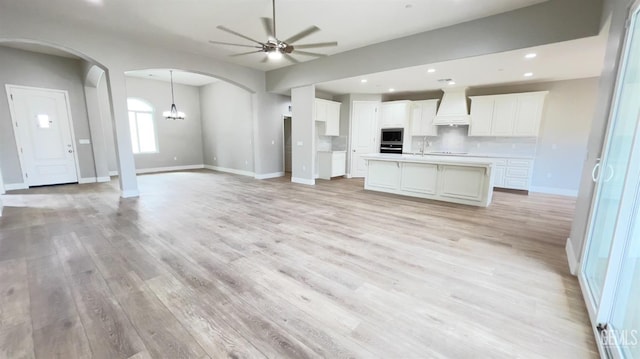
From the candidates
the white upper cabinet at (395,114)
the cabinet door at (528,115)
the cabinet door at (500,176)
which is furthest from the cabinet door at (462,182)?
the white upper cabinet at (395,114)

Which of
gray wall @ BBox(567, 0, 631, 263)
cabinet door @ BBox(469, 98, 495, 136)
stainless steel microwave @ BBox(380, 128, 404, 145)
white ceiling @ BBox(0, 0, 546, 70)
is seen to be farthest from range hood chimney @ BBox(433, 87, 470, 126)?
gray wall @ BBox(567, 0, 631, 263)

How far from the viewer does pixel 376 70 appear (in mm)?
5301

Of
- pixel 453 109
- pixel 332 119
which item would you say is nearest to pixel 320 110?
pixel 332 119

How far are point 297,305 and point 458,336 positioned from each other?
114 cm

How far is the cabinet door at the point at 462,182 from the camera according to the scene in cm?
477

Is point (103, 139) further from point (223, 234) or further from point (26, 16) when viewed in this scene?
point (223, 234)

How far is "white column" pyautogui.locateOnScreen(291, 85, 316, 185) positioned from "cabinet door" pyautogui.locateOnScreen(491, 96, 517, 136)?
4.85 metres

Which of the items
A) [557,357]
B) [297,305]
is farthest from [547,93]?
[297,305]

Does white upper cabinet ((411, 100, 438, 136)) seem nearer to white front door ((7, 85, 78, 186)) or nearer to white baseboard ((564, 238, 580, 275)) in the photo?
white baseboard ((564, 238, 580, 275))

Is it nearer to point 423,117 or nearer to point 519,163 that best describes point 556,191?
point 519,163

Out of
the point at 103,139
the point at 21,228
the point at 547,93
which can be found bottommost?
the point at 21,228

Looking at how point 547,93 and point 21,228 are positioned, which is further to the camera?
point 547,93

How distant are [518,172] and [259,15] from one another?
693 centimetres

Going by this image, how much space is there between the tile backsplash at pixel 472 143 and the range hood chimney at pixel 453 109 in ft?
1.65
